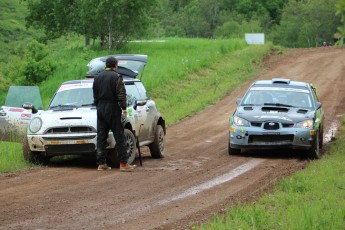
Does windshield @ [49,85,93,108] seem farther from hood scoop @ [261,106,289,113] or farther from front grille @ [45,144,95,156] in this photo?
hood scoop @ [261,106,289,113]

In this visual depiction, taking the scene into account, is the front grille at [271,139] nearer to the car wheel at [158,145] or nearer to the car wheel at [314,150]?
the car wheel at [314,150]

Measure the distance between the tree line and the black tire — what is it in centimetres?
758

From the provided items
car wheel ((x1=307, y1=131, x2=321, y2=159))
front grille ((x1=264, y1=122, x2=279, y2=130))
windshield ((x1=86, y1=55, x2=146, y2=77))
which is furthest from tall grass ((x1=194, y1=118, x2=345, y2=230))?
windshield ((x1=86, y1=55, x2=146, y2=77))

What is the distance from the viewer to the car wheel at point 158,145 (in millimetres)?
16297

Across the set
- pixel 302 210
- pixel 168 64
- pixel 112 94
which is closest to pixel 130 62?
pixel 112 94

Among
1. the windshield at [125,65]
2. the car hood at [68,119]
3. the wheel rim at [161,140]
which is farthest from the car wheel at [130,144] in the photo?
the windshield at [125,65]

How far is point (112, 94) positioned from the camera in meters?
13.5

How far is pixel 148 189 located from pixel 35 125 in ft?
11.5

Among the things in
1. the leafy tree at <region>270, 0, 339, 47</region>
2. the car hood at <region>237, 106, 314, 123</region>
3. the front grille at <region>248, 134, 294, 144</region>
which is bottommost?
the leafy tree at <region>270, 0, 339, 47</region>

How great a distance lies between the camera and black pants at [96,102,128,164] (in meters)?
13.5

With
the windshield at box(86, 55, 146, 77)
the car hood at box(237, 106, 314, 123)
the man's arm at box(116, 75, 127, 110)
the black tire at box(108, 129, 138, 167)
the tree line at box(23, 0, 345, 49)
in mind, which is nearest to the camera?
the man's arm at box(116, 75, 127, 110)

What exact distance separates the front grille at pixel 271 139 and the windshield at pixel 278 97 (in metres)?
1.35

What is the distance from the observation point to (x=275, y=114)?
1661cm

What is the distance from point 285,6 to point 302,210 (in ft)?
340
